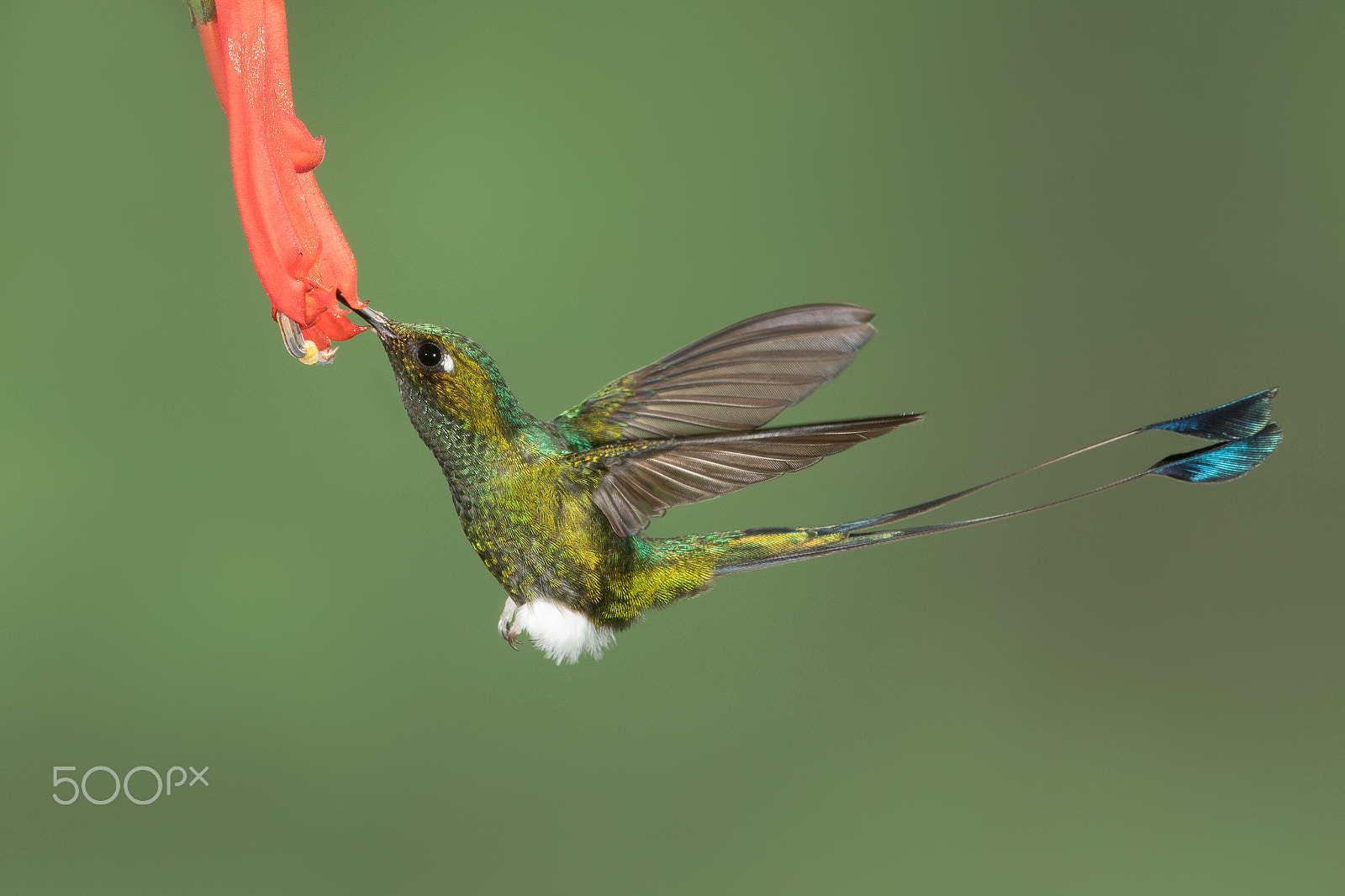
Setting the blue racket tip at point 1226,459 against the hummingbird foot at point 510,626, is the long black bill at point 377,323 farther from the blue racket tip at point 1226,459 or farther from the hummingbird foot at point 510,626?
the blue racket tip at point 1226,459

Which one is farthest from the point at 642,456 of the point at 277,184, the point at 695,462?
the point at 277,184

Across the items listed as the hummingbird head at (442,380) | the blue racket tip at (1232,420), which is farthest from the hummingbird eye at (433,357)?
the blue racket tip at (1232,420)

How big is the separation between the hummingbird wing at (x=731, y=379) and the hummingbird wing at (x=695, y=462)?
11 millimetres

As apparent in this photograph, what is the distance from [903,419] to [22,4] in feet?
1.06

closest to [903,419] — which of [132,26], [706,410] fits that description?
[706,410]

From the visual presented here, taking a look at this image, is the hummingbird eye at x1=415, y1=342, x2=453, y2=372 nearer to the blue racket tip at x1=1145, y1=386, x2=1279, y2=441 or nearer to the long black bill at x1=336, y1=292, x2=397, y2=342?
the long black bill at x1=336, y1=292, x2=397, y2=342

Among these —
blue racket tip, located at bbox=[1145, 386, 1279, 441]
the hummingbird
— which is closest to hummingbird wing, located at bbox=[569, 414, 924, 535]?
the hummingbird

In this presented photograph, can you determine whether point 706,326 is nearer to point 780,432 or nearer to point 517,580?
point 517,580

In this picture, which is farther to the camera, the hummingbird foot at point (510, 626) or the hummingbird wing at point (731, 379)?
the hummingbird foot at point (510, 626)

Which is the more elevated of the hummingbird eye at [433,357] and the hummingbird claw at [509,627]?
the hummingbird eye at [433,357]

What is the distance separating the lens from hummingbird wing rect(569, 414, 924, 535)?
35 cm

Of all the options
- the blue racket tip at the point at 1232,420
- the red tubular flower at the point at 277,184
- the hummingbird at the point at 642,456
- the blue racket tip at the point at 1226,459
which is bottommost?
the blue racket tip at the point at 1226,459

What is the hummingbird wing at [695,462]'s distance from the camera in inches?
13.9

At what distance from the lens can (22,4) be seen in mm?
389
